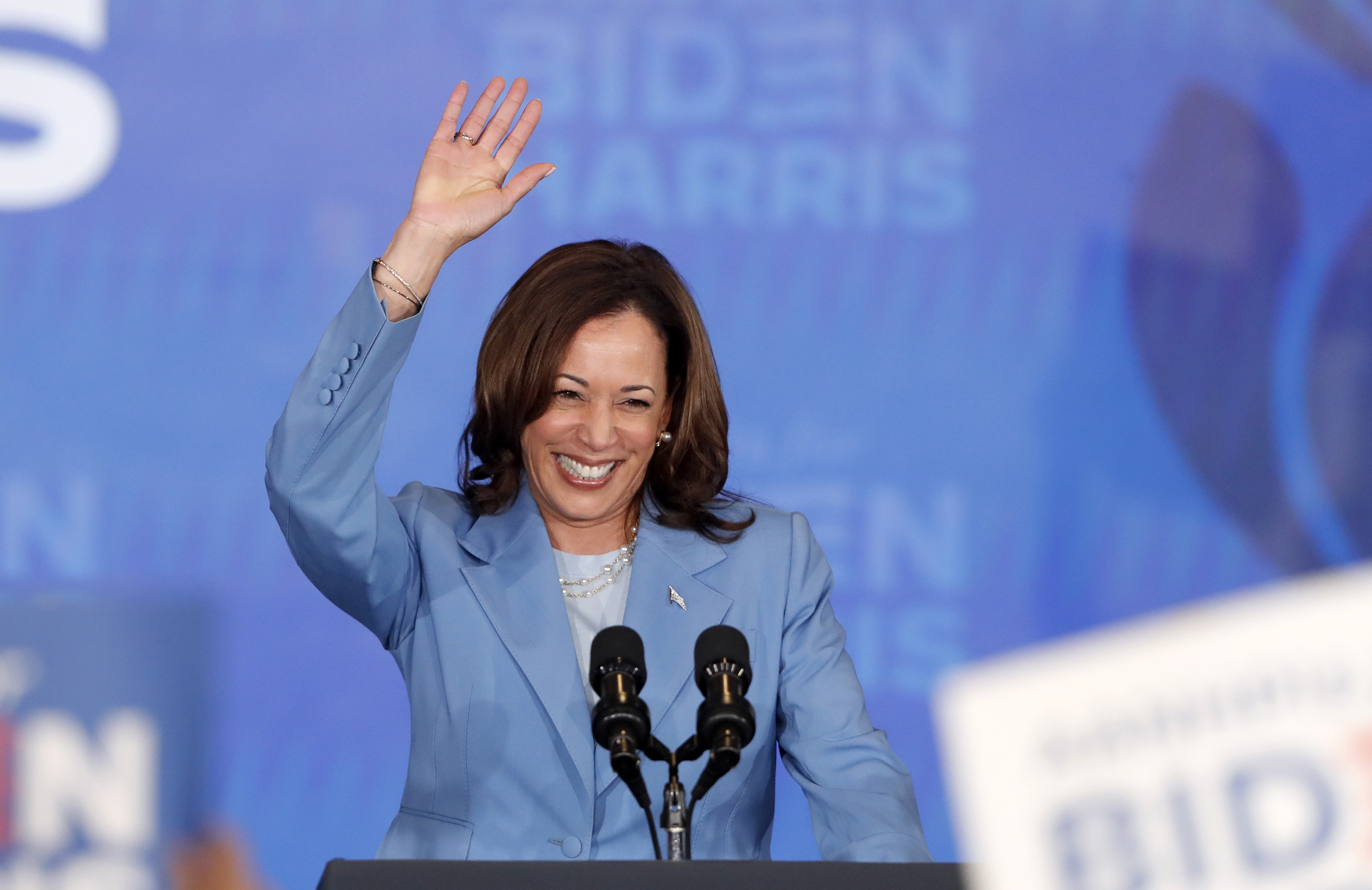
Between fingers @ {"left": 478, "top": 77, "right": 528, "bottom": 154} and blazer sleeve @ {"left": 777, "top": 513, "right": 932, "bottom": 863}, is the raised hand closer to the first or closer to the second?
fingers @ {"left": 478, "top": 77, "right": 528, "bottom": 154}

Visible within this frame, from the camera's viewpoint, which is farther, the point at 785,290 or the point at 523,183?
the point at 785,290

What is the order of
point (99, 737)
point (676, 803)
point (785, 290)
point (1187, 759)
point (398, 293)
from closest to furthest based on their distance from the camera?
point (1187, 759) < point (676, 803) < point (398, 293) < point (99, 737) < point (785, 290)

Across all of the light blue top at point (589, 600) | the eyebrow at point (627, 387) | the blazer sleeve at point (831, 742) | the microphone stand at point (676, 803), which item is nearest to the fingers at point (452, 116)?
the eyebrow at point (627, 387)

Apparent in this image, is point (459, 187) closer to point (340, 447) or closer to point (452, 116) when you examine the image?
point (452, 116)

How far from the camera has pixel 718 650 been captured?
134cm

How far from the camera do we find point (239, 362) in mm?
3209

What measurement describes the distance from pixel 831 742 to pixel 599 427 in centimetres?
53

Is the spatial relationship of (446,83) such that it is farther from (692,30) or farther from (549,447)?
(549,447)

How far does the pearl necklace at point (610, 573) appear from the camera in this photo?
2016 millimetres

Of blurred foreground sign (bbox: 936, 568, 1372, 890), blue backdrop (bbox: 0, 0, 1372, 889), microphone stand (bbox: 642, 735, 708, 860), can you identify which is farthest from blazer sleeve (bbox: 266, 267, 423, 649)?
blue backdrop (bbox: 0, 0, 1372, 889)

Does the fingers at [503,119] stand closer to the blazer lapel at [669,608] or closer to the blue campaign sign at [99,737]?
the blazer lapel at [669,608]

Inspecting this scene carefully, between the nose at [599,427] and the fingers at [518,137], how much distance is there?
0.35 meters

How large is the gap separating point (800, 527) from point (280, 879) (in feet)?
Answer: 5.60

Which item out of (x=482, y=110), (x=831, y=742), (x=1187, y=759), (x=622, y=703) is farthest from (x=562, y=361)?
(x=1187, y=759)
